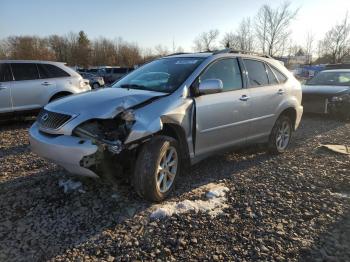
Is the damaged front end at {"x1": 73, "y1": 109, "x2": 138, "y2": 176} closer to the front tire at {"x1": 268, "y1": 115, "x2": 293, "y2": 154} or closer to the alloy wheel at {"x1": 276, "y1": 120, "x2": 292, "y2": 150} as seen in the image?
the front tire at {"x1": 268, "y1": 115, "x2": 293, "y2": 154}

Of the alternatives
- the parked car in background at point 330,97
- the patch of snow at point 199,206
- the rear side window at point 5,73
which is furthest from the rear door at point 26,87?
the parked car in background at point 330,97

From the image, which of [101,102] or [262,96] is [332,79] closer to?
[262,96]

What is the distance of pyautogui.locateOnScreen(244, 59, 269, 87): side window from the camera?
18.4ft

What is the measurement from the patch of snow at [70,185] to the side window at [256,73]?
2901mm

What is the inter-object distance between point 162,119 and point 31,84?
19.3 feet

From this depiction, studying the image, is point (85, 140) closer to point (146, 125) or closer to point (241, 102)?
point (146, 125)

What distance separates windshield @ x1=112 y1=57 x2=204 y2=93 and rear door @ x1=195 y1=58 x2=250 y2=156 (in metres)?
0.26

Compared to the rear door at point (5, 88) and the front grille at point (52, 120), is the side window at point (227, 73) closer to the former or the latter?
the front grille at point (52, 120)

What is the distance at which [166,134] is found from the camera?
444 centimetres

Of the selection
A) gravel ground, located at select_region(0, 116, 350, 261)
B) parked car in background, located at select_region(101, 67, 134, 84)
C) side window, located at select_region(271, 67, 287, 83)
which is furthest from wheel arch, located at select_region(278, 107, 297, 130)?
parked car in background, located at select_region(101, 67, 134, 84)

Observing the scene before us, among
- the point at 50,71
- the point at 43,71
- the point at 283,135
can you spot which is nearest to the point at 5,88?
the point at 43,71

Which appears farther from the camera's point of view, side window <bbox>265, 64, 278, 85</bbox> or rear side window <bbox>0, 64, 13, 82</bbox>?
rear side window <bbox>0, 64, 13, 82</bbox>

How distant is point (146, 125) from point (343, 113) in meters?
8.73

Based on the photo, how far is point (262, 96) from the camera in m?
5.74
